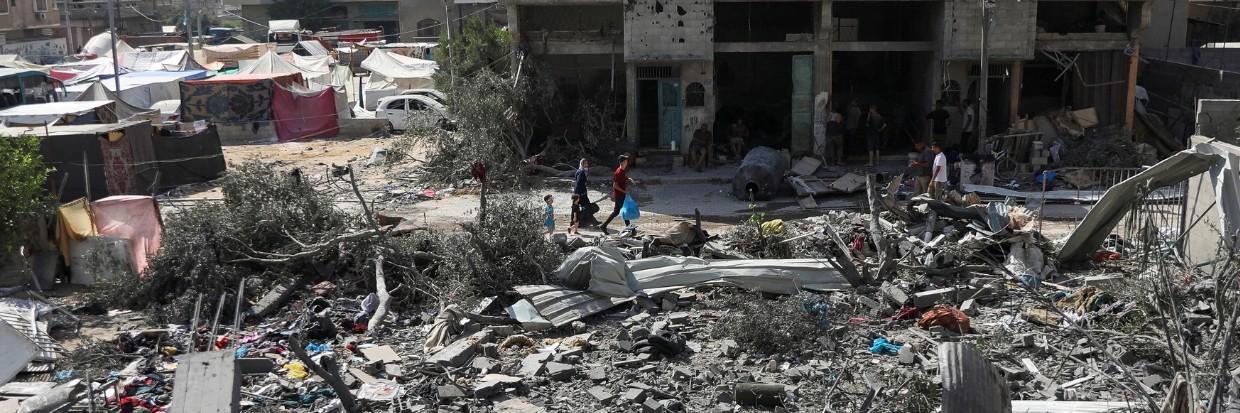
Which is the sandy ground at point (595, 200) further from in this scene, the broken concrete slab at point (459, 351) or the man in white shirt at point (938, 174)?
the broken concrete slab at point (459, 351)

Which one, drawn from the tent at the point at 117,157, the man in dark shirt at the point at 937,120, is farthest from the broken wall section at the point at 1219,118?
the tent at the point at 117,157

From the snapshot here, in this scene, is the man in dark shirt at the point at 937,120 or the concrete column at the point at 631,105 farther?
the concrete column at the point at 631,105

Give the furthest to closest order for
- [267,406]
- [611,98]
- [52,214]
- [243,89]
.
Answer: [243,89]
[611,98]
[52,214]
[267,406]

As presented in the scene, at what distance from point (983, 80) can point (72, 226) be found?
1443 cm

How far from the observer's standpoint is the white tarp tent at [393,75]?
30.7m

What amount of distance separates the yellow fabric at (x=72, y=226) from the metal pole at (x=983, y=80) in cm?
1402

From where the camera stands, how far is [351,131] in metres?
26.4

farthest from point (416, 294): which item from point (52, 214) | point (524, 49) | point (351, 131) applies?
point (351, 131)

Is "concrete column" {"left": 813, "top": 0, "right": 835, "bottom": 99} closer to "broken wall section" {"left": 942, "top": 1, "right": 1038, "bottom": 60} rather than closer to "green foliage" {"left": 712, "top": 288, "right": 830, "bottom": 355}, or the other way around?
"broken wall section" {"left": 942, "top": 1, "right": 1038, "bottom": 60}

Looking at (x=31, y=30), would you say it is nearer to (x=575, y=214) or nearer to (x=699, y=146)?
(x=699, y=146)

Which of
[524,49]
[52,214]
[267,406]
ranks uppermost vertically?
[524,49]

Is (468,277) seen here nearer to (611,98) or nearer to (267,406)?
(267,406)

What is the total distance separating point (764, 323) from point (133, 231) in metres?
8.19

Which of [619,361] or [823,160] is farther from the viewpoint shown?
[823,160]
